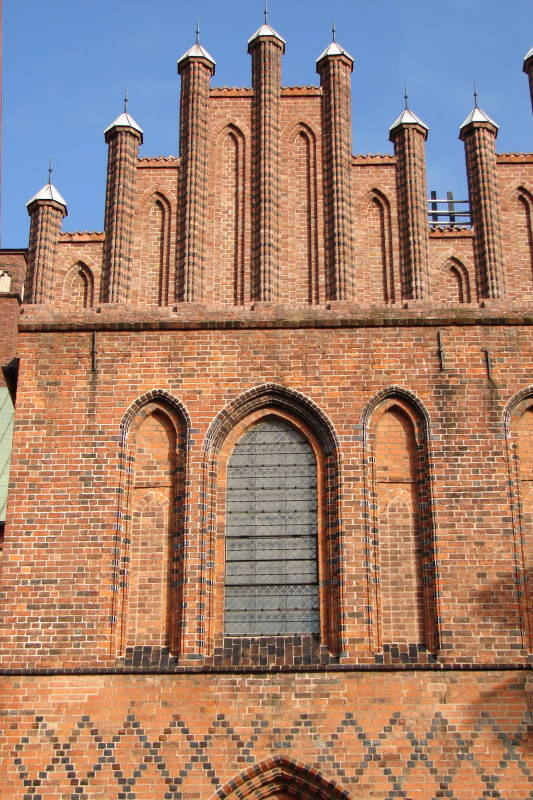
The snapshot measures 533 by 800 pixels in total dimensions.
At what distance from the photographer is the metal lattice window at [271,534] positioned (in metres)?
14.9

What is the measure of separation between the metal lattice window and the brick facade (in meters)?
0.17

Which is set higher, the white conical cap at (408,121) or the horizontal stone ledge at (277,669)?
the white conical cap at (408,121)

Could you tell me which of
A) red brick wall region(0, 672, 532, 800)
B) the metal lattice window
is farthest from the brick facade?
the metal lattice window

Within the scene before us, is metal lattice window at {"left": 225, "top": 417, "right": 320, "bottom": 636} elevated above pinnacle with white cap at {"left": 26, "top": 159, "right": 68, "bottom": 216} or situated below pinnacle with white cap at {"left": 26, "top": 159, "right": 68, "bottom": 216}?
below

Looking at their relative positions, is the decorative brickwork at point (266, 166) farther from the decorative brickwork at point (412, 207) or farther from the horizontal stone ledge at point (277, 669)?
the horizontal stone ledge at point (277, 669)

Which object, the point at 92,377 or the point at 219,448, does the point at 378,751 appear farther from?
the point at 92,377

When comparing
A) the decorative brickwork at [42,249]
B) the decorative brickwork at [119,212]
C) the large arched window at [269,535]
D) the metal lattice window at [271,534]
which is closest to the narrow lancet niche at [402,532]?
the large arched window at [269,535]

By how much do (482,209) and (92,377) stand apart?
221 inches

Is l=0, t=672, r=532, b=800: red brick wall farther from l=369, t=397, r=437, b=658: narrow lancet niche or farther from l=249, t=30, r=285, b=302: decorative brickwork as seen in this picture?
l=249, t=30, r=285, b=302: decorative brickwork

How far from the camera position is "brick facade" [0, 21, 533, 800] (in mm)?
13938

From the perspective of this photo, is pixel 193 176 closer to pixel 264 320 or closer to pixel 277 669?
pixel 264 320

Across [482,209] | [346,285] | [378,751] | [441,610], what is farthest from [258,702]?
[482,209]

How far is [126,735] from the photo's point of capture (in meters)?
14.0

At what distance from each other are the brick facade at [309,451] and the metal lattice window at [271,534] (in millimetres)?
173
